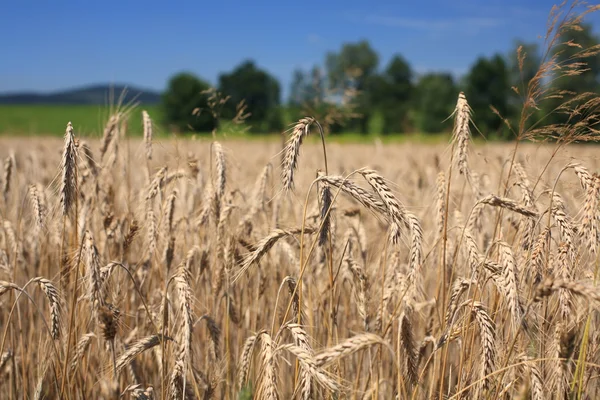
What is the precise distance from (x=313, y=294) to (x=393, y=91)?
8978 cm

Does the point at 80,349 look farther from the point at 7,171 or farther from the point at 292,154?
the point at 7,171

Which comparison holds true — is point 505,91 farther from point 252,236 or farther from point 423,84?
point 252,236

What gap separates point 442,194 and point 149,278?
1713 millimetres

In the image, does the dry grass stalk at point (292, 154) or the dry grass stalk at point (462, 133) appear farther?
the dry grass stalk at point (462, 133)

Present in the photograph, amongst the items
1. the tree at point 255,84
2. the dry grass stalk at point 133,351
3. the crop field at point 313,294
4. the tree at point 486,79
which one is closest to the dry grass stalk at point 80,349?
the crop field at point 313,294

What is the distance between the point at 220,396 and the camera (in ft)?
8.52

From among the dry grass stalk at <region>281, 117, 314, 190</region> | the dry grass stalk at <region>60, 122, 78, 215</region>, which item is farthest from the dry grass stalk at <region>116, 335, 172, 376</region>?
the dry grass stalk at <region>281, 117, 314, 190</region>

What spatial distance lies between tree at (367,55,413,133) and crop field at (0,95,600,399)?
70.3 meters

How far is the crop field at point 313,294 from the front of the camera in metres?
1.76

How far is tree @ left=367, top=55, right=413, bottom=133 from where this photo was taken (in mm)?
78250

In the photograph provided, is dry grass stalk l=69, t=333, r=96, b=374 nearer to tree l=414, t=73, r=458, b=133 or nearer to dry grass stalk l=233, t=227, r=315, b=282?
dry grass stalk l=233, t=227, r=315, b=282

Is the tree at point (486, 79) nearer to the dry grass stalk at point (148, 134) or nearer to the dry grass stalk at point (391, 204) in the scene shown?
the dry grass stalk at point (148, 134)

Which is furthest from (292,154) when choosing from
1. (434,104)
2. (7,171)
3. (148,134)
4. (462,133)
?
(434,104)

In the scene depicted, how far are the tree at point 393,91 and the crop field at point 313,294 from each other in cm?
7034
